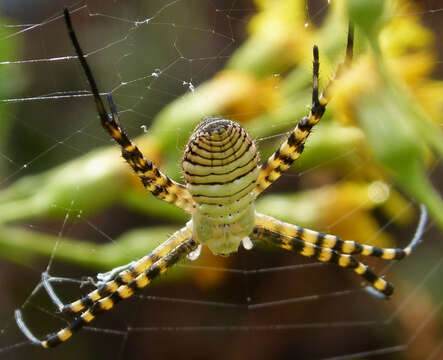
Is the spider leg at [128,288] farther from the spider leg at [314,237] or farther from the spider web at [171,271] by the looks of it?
the spider leg at [314,237]

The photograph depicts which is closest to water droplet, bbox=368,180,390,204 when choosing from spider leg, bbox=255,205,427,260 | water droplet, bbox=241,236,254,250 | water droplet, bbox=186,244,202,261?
spider leg, bbox=255,205,427,260

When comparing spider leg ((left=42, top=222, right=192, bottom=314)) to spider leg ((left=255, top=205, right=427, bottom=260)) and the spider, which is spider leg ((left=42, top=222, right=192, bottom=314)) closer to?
the spider

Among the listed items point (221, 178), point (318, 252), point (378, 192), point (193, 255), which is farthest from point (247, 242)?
point (378, 192)

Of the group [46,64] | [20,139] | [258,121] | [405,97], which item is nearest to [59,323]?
[20,139]

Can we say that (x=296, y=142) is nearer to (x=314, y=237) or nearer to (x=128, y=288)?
(x=314, y=237)

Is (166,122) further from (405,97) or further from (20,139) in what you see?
(405,97)

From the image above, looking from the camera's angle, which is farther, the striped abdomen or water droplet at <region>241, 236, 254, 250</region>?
water droplet at <region>241, 236, 254, 250</region>

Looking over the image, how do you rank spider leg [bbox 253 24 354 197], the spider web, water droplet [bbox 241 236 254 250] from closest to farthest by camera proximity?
spider leg [bbox 253 24 354 197] → water droplet [bbox 241 236 254 250] → the spider web
